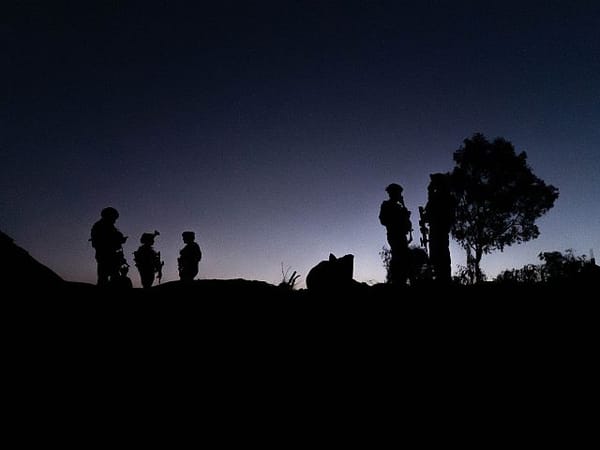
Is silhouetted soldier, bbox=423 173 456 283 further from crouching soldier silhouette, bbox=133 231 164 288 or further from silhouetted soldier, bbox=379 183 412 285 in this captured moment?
Result: crouching soldier silhouette, bbox=133 231 164 288

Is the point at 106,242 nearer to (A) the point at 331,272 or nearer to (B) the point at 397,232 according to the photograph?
(A) the point at 331,272

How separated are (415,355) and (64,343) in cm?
363

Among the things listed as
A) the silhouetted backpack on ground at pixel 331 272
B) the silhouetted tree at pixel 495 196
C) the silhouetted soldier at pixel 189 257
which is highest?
the silhouetted tree at pixel 495 196

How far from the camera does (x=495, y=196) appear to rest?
27000 millimetres

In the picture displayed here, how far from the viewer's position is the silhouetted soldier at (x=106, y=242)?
8.77m

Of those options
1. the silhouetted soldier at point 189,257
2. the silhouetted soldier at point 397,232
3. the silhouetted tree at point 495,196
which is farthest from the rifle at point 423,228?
the silhouetted tree at point 495,196

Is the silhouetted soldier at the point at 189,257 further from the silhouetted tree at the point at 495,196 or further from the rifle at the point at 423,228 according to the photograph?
the silhouetted tree at the point at 495,196

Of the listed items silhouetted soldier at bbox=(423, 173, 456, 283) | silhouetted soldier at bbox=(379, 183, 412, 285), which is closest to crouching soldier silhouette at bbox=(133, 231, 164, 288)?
silhouetted soldier at bbox=(379, 183, 412, 285)

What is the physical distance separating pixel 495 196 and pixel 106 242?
88.0 ft

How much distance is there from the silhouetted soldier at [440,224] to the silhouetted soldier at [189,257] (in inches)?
305

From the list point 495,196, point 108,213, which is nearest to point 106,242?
point 108,213

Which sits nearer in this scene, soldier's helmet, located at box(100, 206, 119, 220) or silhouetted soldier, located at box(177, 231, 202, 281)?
soldier's helmet, located at box(100, 206, 119, 220)

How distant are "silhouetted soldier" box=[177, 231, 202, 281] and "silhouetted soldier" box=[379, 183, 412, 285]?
6.68 m

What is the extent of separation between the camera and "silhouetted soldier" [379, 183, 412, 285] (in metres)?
8.76
